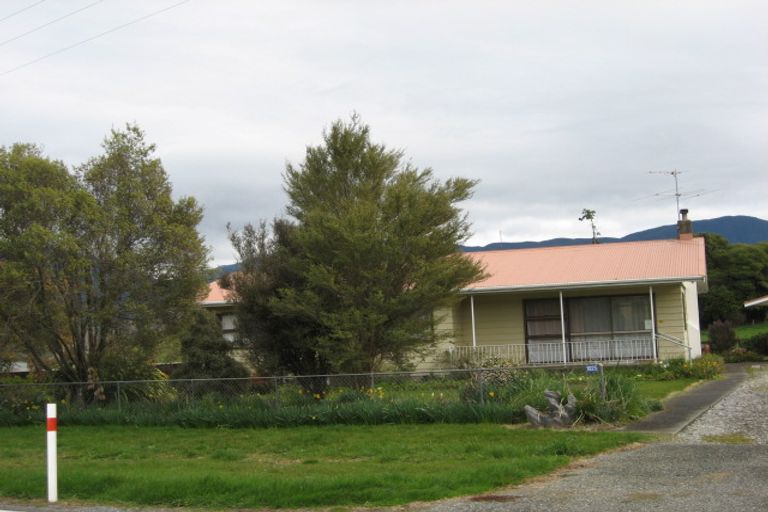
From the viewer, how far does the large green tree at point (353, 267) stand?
16406mm

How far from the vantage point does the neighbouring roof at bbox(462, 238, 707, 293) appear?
79.3 ft

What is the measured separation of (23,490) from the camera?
994 centimetres

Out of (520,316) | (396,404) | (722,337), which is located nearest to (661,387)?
(520,316)

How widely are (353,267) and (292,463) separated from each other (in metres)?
6.05

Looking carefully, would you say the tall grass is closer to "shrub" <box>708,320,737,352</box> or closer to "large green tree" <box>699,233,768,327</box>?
"shrub" <box>708,320,737,352</box>

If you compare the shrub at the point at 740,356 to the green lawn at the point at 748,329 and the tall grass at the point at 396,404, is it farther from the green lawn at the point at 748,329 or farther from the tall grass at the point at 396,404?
the tall grass at the point at 396,404

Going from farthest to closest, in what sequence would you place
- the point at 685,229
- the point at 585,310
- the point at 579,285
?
the point at 685,229, the point at 585,310, the point at 579,285

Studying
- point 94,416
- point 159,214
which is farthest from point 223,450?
point 159,214

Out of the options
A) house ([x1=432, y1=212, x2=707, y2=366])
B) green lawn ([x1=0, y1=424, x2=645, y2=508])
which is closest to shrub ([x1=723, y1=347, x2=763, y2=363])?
house ([x1=432, y1=212, x2=707, y2=366])

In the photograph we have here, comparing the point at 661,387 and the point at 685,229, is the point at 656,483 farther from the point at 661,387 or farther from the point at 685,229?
the point at 685,229

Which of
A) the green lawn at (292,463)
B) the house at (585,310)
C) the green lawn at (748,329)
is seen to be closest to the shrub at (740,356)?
→ the house at (585,310)

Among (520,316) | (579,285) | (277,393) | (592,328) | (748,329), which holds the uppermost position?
(579,285)

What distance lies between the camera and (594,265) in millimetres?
26172

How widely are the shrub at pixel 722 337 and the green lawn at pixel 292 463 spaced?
22833 millimetres
